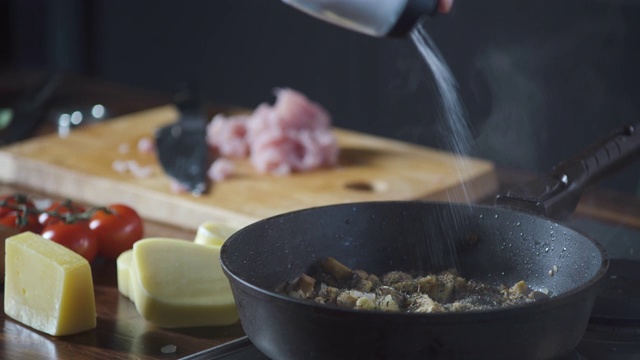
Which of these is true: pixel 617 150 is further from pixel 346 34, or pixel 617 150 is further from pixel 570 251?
pixel 346 34

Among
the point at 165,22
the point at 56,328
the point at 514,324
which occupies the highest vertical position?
the point at 514,324

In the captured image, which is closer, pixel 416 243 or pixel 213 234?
pixel 416 243

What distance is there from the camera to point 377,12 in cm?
145

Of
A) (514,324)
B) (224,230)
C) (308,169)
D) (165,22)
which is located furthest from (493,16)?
(514,324)

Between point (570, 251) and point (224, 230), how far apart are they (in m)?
0.63

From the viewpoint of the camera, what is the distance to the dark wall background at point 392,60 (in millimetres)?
3133

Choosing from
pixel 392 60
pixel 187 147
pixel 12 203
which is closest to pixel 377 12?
pixel 12 203

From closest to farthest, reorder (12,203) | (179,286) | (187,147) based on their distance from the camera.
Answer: (179,286)
(12,203)
(187,147)

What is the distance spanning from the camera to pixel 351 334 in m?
1.16

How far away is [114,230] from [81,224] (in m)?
0.07

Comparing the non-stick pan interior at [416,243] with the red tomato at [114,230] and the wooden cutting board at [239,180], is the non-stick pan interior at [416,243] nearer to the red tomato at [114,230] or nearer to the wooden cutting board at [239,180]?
the red tomato at [114,230]

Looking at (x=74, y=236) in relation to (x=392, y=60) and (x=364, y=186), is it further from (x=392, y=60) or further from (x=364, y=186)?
(x=392, y=60)

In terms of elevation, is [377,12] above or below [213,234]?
above

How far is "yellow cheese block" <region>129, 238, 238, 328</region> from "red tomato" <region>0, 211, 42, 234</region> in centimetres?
36
